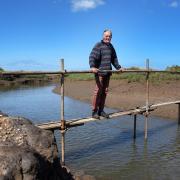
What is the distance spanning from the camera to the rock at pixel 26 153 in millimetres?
4488

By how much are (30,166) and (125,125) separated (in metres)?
9.26

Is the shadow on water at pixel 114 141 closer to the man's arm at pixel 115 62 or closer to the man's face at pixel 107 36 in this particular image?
the man's arm at pixel 115 62

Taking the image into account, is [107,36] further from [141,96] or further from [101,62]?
[141,96]

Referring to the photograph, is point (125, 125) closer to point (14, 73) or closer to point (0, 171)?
point (14, 73)

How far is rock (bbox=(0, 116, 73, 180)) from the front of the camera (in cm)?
449

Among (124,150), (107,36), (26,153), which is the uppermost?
(107,36)

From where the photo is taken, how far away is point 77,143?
1063 centimetres

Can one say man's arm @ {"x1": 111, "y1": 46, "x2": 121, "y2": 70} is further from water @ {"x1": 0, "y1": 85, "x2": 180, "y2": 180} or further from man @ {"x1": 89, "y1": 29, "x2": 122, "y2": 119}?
water @ {"x1": 0, "y1": 85, "x2": 180, "y2": 180}

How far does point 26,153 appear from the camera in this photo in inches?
189

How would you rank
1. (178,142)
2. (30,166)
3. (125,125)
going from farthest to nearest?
(125,125), (178,142), (30,166)

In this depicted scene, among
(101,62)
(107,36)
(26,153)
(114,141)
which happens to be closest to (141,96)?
(114,141)

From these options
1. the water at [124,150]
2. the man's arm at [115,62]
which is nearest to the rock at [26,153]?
the water at [124,150]

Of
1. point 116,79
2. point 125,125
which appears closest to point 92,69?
point 125,125

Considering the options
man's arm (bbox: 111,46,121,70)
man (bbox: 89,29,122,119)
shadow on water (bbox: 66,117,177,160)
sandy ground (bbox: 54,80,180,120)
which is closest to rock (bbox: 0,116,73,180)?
man (bbox: 89,29,122,119)
